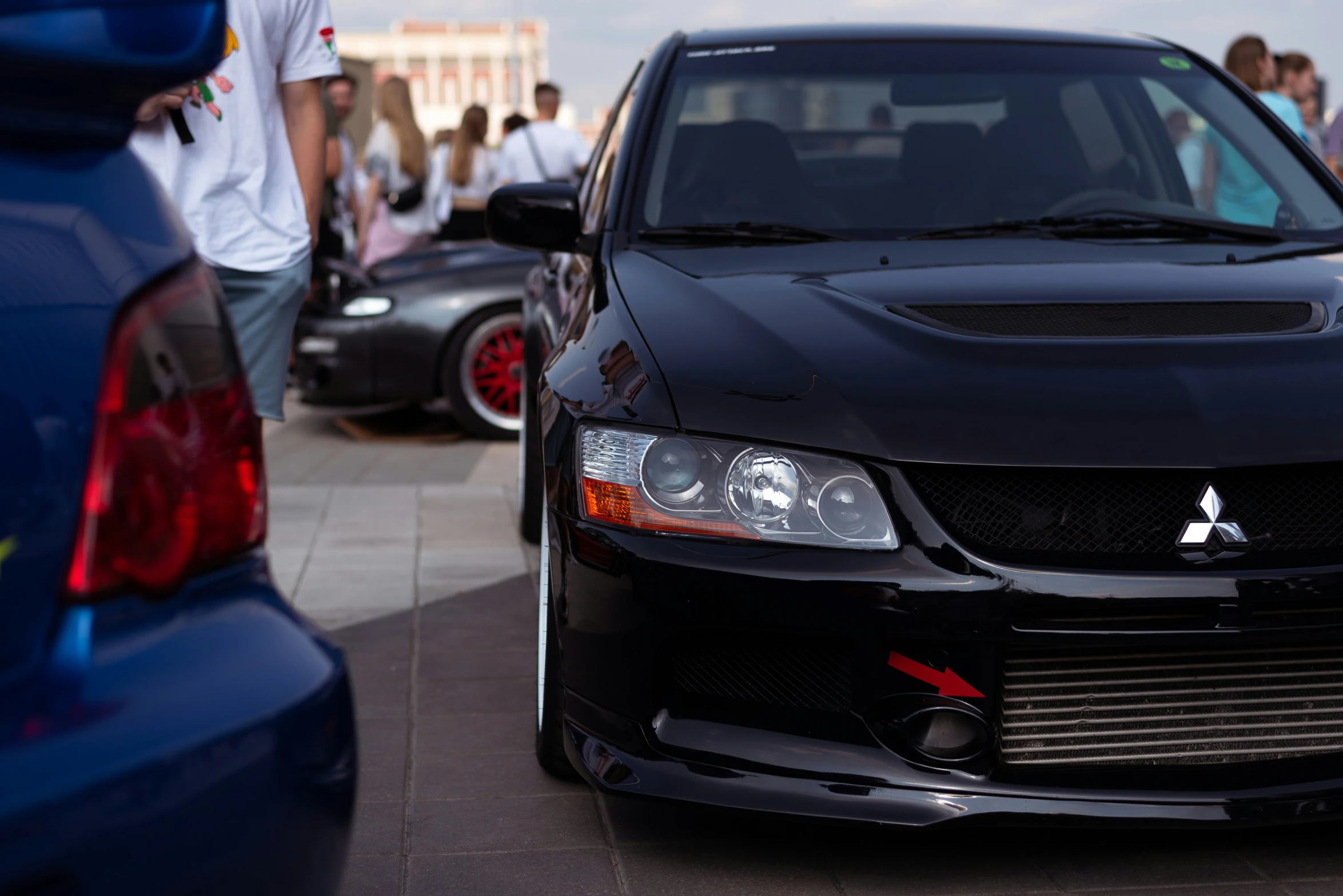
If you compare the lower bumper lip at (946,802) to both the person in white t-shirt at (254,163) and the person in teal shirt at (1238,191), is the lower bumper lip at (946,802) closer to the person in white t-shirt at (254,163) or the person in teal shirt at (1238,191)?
the person in teal shirt at (1238,191)

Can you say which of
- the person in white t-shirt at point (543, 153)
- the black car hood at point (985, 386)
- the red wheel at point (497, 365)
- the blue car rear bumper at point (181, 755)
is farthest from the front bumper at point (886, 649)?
the person in white t-shirt at point (543, 153)

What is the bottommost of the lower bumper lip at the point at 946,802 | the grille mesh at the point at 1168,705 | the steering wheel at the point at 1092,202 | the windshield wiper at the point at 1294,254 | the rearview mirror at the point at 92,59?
the lower bumper lip at the point at 946,802

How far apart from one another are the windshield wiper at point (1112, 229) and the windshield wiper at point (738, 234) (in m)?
0.21

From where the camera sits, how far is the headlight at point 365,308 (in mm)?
8375

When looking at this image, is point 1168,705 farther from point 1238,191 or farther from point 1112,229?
point 1238,191

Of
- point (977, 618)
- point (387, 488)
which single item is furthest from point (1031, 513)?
point (387, 488)

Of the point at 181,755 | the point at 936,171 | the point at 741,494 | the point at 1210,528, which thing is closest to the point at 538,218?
the point at 936,171

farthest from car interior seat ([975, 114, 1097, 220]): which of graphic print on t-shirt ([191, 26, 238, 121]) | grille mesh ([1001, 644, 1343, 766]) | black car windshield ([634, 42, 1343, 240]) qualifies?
graphic print on t-shirt ([191, 26, 238, 121])

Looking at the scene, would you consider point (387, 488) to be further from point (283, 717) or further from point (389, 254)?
point (389, 254)

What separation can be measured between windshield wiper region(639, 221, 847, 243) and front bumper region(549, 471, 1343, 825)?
105cm

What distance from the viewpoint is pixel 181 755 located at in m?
1.35

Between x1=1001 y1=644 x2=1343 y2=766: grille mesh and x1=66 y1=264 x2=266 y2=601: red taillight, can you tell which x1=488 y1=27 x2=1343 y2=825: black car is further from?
x1=66 y1=264 x2=266 y2=601: red taillight

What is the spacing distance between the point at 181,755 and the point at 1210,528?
1.57 meters

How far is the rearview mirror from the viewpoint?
134cm
